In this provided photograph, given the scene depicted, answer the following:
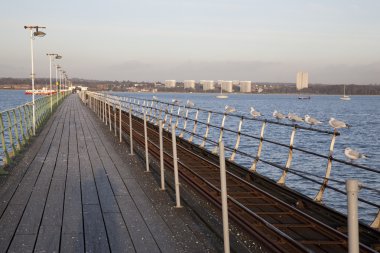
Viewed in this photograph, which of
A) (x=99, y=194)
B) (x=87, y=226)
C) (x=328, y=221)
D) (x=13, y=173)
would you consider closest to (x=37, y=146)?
(x=13, y=173)

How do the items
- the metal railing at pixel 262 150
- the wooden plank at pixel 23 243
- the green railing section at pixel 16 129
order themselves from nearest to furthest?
the wooden plank at pixel 23 243, the metal railing at pixel 262 150, the green railing section at pixel 16 129

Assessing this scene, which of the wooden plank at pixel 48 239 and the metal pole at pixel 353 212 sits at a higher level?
the metal pole at pixel 353 212

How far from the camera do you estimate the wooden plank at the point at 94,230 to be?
17.9ft

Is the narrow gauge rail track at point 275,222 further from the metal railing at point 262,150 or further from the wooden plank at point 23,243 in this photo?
the wooden plank at point 23,243

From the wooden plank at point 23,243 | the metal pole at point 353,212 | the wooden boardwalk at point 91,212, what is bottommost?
the wooden boardwalk at point 91,212

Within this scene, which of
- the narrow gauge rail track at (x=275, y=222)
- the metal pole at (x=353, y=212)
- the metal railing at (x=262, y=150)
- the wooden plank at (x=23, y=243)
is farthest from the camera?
the metal railing at (x=262, y=150)

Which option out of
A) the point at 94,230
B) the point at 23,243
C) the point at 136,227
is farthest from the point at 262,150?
the point at 23,243

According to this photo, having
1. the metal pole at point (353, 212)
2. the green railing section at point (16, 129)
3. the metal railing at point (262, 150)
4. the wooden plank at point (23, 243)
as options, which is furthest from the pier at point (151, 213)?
the metal pole at point (353, 212)

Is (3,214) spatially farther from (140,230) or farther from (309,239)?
(309,239)

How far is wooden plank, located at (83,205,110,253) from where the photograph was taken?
215 inches

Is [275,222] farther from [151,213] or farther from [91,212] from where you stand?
[91,212]

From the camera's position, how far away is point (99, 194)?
26.9 feet

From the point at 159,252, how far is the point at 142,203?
7.47ft

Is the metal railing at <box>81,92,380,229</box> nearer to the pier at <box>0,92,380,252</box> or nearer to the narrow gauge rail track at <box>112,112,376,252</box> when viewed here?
the pier at <box>0,92,380,252</box>
